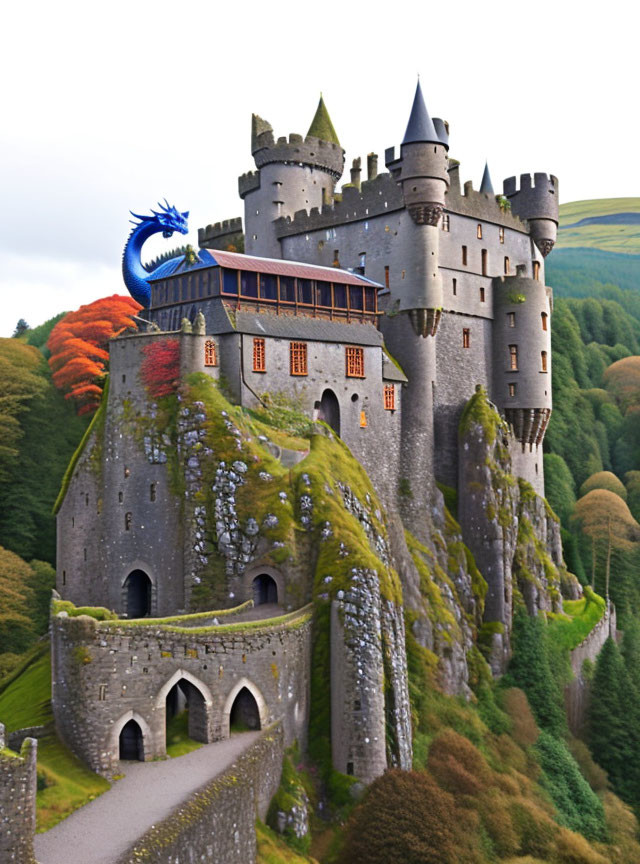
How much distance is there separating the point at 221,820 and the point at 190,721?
21.7 feet

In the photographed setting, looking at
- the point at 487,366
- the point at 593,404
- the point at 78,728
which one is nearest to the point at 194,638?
the point at 78,728

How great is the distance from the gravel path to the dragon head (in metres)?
33.6

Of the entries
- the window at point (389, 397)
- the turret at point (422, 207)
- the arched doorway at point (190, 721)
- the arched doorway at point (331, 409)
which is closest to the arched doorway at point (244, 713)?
the arched doorway at point (190, 721)

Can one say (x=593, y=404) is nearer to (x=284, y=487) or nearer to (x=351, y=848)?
(x=284, y=487)

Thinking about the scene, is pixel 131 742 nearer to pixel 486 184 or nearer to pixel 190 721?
pixel 190 721

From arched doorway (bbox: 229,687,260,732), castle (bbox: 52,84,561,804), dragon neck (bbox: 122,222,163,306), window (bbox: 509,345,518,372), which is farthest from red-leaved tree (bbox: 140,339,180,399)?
window (bbox: 509,345,518,372)

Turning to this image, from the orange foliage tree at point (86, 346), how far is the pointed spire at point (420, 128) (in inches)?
837

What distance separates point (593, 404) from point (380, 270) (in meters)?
63.7

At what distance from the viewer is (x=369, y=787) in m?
44.6

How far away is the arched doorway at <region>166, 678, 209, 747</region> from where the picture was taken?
39.0 metres

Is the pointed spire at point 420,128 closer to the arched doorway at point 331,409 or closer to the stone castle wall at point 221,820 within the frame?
the arched doorway at point 331,409

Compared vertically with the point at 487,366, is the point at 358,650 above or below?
below

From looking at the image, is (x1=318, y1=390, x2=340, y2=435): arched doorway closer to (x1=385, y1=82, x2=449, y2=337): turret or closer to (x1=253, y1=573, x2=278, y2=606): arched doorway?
(x1=385, y1=82, x2=449, y2=337): turret

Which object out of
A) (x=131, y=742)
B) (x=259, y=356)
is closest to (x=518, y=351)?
(x=259, y=356)
